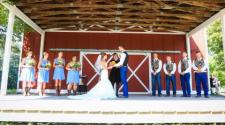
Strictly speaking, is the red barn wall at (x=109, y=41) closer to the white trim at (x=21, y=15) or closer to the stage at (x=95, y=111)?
the white trim at (x=21, y=15)

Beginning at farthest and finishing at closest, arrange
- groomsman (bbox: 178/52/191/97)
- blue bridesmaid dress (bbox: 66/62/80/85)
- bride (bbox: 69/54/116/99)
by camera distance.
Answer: blue bridesmaid dress (bbox: 66/62/80/85) < groomsman (bbox: 178/52/191/97) < bride (bbox: 69/54/116/99)

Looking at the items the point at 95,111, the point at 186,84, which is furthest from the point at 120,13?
the point at 95,111

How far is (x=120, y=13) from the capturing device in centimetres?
842

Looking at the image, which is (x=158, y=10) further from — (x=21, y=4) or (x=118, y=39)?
(x=21, y=4)

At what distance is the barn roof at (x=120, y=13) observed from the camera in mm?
7793

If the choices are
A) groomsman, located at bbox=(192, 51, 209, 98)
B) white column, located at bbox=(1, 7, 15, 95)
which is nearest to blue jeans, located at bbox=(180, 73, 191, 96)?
groomsman, located at bbox=(192, 51, 209, 98)

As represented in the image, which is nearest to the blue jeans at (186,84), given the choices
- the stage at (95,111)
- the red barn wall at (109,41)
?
the red barn wall at (109,41)

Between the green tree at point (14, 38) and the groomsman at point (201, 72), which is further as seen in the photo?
the green tree at point (14, 38)

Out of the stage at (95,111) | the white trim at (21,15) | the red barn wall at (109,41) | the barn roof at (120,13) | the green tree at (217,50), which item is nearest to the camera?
the stage at (95,111)

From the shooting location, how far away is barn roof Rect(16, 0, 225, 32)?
307 inches

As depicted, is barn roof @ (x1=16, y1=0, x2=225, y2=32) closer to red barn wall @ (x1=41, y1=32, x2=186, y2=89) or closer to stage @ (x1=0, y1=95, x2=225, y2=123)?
red barn wall @ (x1=41, y1=32, x2=186, y2=89)

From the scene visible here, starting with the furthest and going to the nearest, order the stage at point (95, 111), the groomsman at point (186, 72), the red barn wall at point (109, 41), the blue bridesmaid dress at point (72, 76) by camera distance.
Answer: the red barn wall at point (109, 41), the blue bridesmaid dress at point (72, 76), the groomsman at point (186, 72), the stage at point (95, 111)

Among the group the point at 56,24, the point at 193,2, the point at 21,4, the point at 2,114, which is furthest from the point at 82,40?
the point at 2,114

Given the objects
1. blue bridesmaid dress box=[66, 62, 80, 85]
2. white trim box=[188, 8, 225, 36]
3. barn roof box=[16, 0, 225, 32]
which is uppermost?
barn roof box=[16, 0, 225, 32]
